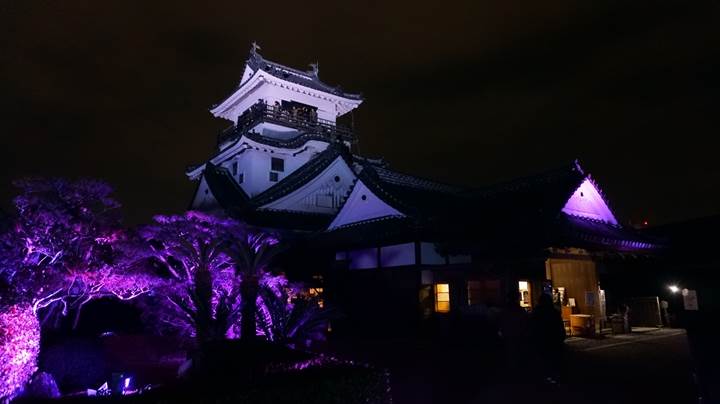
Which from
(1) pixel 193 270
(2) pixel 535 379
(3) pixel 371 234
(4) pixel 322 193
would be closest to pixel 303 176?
(4) pixel 322 193

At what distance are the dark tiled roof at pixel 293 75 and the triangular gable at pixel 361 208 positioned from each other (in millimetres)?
15126

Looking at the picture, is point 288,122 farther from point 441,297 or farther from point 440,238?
point 441,297

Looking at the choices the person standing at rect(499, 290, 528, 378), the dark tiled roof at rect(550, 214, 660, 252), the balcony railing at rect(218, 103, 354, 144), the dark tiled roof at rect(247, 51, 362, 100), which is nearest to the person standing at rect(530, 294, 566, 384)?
the person standing at rect(499, 290, 528, 378)

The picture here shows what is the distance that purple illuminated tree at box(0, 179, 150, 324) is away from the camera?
13859mm

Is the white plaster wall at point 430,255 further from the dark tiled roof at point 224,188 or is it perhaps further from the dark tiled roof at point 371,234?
the dark tiled roof at point 224,188

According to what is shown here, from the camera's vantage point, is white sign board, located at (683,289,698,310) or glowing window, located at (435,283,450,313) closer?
white sign board, located at (683,289,698,310)

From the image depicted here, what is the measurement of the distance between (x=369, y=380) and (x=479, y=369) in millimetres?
5959

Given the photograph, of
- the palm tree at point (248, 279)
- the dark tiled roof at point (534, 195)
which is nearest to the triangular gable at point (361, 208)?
the dark tiled roof at point (534, 195)

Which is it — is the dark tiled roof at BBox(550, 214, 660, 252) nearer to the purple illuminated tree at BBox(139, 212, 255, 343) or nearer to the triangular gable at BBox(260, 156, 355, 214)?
the purple illuminated tree at BBox(139, 212, 255, 343)

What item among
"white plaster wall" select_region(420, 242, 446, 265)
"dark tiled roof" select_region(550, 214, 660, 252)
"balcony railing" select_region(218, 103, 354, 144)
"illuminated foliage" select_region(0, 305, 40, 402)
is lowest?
"illuminated foliage" select_region(0, 305, 40, 402)

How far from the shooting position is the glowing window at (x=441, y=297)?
18812 mm

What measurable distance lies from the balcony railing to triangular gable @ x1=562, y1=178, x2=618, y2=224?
1679 cm

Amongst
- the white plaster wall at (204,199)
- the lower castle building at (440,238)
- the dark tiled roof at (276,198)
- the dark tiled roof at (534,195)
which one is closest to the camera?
the lower castle building at (440,238)

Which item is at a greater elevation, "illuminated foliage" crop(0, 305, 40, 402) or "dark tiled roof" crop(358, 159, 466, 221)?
"dark tiled roof" crop(358, 159, 466, 221)
